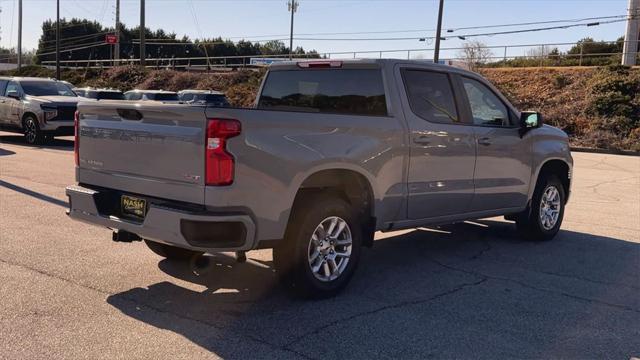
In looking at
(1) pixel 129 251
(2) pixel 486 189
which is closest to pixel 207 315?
(1) pixel 129 251

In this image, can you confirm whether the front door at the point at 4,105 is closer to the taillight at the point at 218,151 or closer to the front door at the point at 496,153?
the front door at the point at 496,153

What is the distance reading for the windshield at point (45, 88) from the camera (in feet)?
62.4

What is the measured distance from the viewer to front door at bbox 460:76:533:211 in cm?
693

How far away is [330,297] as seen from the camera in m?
5.43

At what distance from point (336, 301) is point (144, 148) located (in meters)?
1.97

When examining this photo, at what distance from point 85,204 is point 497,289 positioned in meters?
3.67

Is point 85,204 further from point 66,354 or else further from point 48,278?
point 66,354

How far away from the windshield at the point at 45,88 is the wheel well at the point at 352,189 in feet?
51.9

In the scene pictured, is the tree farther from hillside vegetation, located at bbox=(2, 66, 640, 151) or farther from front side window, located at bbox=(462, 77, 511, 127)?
front side window, located at bbox=(462, 77, 511, 127)

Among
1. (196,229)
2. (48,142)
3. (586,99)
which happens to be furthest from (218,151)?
(586,99)

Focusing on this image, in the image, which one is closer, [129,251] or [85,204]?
[85,204]

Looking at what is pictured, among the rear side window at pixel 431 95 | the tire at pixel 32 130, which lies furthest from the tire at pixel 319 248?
the tire at pixel 32 130

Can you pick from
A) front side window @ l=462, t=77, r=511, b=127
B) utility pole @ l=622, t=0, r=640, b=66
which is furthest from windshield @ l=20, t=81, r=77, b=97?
utility pole @ l=622, t=0, r=640, b=66

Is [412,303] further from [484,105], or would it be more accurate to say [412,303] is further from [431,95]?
[484,105]
